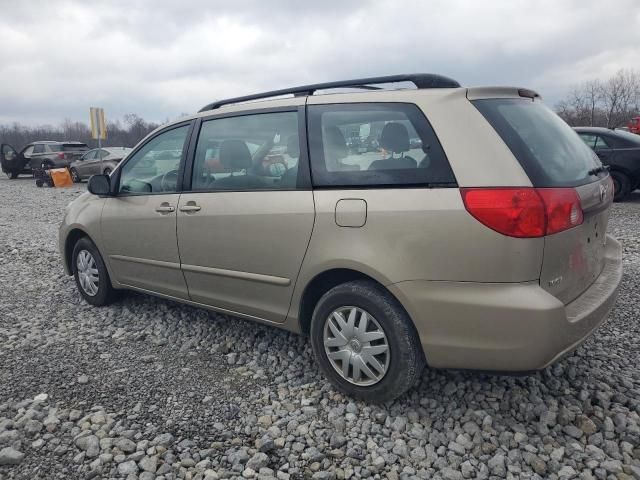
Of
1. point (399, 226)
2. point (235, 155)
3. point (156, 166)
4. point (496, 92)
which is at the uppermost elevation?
point (496, 92)

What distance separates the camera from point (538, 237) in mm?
2295

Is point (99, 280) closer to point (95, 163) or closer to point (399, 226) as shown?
point (399, 226)

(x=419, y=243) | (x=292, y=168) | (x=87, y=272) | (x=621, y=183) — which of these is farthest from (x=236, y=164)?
(x=621, y=183)

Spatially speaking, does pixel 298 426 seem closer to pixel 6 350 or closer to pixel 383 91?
pixel 383 91

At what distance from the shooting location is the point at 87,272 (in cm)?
469

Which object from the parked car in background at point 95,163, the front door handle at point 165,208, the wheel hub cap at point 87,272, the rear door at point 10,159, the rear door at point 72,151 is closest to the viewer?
the front door handle at point 165,208

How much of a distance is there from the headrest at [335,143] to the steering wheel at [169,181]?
53.3 inches

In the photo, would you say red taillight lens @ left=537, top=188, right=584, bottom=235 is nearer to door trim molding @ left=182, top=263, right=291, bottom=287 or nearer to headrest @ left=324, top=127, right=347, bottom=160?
headrest @ left=324, top=127, right=347, bottom=160

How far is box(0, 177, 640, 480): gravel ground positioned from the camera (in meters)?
2.41

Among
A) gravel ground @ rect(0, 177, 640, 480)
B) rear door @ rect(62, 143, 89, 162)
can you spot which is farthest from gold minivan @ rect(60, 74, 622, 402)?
rear door @ rect(62, 143, 89, 162)

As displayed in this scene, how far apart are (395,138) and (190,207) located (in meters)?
1.59

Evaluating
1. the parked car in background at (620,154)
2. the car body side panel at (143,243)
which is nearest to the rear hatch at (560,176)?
the car body side panel at (143,243)

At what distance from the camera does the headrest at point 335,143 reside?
2893 mm

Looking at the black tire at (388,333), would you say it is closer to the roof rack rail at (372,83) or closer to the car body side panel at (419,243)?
the car body side panel at (419,243)
